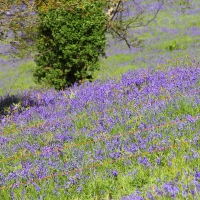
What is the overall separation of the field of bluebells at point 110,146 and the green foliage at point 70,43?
3785 millimetres

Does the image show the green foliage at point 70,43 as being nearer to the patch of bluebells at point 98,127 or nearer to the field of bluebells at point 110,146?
the patch of bluebells at point 98,127

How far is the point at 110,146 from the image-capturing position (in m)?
5.36

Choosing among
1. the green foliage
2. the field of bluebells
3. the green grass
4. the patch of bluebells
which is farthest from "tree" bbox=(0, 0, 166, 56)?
the green grass

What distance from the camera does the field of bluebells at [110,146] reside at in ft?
14.0

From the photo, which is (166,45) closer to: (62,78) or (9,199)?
(62,78)

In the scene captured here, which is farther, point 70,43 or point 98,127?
point 70,43

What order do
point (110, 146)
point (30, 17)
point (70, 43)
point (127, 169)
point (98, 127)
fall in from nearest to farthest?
point (127, 169) < point (110, 146) < point (98, 127) < point (30, 17) < point (70, 43)

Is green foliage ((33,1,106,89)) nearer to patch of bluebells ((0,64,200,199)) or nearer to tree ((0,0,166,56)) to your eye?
tree ((0,0,166,56))

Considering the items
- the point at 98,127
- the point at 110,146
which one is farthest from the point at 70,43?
the point at 110,146

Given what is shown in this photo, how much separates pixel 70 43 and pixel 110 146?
27.3 ft

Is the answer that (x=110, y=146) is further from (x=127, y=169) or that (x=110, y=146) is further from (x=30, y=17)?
(x=30, y=17)

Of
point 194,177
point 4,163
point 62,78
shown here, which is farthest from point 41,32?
point 194,177

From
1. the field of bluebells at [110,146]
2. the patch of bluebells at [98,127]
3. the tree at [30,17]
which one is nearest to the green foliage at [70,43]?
the tree at [30,17]

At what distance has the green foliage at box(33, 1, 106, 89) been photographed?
511 inches
